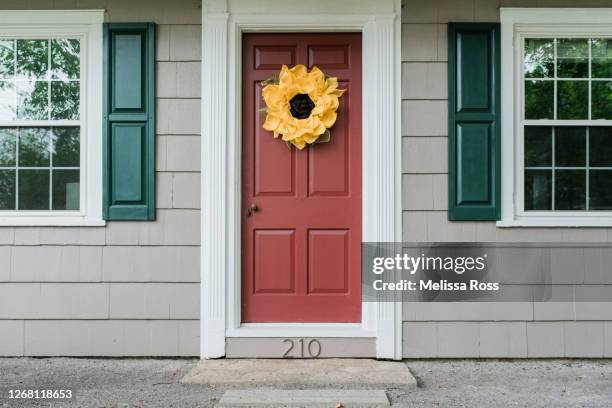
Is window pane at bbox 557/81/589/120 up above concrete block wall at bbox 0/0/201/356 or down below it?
above

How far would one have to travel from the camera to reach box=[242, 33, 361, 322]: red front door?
3.94 metres

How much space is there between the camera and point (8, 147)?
395 centimetres

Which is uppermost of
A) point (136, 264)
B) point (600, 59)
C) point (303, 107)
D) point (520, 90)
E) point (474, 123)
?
point (600, 59)

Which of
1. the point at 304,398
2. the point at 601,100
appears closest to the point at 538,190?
the point at 601,100

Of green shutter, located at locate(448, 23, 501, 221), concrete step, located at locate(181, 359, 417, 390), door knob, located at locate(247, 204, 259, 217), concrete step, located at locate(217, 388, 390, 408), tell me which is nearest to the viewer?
concrete step, located at locate(217, 388, 390, 408)

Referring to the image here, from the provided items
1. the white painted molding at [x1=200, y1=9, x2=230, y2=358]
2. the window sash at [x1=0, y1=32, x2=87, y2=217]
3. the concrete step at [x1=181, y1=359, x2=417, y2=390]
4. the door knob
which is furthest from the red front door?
the window sash at [x1=0, y1=32, x2=87, y2=217]

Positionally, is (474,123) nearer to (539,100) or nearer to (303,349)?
(539,100)

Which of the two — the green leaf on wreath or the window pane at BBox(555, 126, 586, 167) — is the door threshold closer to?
the green leaf on wreath

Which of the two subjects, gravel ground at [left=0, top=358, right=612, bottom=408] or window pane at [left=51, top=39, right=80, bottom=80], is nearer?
gravel ground at [left=0, top=358, right=612, bottom=408]

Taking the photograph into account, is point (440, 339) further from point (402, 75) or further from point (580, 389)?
point (402, 75)

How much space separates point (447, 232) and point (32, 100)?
10.1ft

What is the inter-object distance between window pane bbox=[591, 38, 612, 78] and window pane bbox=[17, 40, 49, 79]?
152 inches

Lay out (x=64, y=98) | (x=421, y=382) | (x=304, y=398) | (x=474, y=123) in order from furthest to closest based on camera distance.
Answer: (x=64, y=98) → (x=474, y=123) → (x=421, y=382) → (x=304, y=398)

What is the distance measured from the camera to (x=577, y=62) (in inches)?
154
